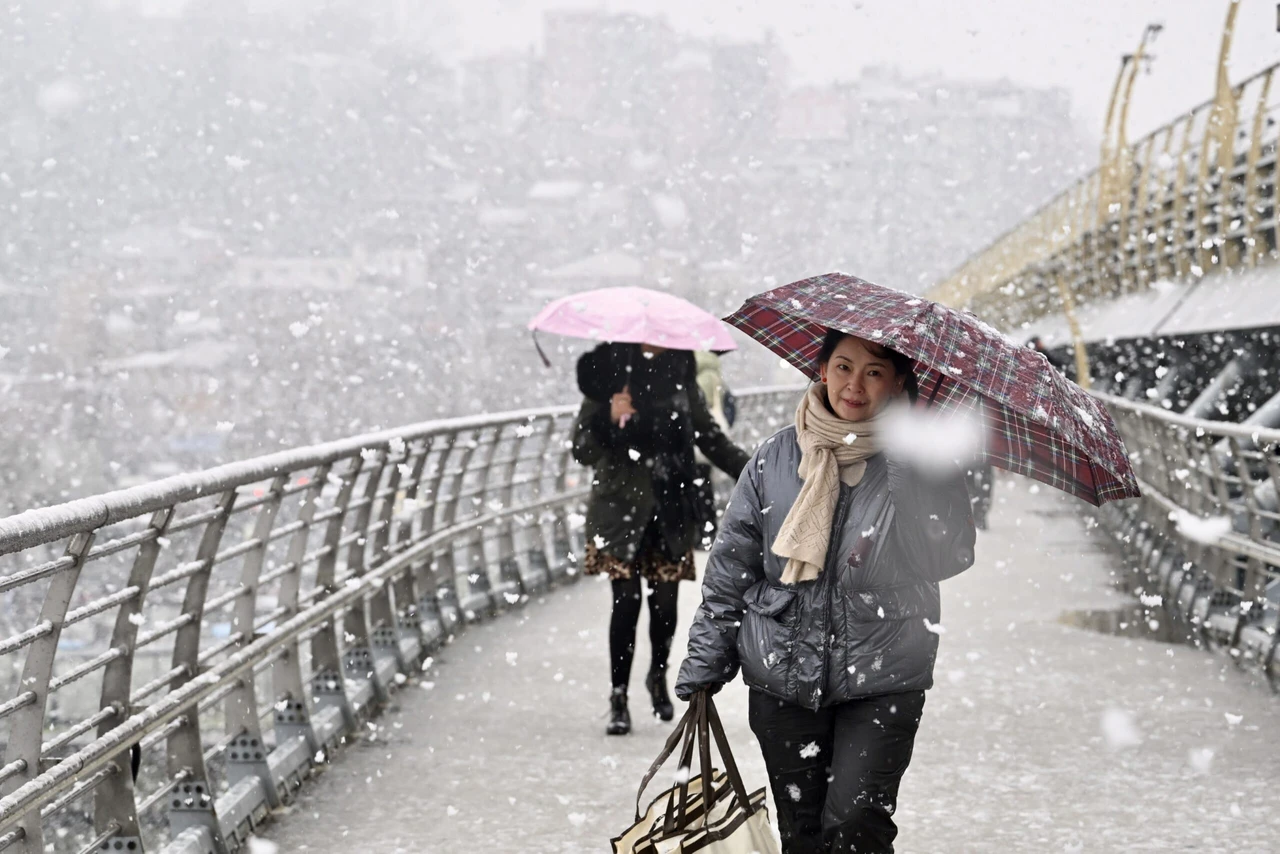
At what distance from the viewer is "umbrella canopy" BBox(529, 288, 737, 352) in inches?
278

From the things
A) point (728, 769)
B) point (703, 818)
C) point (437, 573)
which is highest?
point (728, 769)

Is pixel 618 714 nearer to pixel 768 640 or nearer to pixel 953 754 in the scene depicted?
pixel 953 754

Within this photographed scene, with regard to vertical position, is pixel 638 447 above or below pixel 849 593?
below

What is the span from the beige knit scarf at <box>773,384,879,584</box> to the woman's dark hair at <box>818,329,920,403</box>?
0.40 ft

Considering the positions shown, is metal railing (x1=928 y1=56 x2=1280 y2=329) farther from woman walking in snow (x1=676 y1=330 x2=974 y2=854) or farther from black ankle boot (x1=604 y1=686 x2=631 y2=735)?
woman walking in snow (x1=676 y1=330 x2=974 y2=854)

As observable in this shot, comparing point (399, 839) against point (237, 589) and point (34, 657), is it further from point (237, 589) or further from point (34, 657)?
point (34, 657)

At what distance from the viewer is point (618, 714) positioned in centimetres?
734

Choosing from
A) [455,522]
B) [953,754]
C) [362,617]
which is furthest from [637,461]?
[455,522]

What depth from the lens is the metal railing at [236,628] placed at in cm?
414

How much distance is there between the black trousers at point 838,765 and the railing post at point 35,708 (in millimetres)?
1688

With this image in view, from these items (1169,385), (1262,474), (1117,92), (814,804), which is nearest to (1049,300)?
(1117,92)

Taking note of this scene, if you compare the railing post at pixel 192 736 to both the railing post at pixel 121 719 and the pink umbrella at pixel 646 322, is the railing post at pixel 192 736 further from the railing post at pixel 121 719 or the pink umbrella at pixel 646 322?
the pink umbrella at pixel 646 322

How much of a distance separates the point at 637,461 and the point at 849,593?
10.8ft

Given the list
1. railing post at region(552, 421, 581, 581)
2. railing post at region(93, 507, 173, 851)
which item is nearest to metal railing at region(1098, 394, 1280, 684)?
railing post at region(552, 421, 581, 581)
